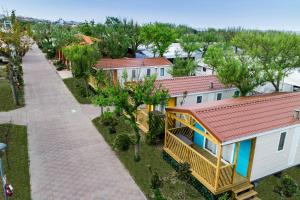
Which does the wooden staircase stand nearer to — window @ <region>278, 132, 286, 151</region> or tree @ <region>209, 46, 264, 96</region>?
window @ <region>278, 132, 286, 151</region>

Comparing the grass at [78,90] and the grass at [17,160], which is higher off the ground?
the grass at [78,90]

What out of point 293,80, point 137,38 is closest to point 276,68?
point 293,80

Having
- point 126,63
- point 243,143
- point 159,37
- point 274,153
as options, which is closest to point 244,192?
point 243,143

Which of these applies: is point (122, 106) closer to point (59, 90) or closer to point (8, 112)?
point (8, 112)

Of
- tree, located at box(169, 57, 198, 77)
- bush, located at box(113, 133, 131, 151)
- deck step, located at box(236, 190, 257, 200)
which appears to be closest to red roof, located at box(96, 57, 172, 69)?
tree, located at box(169, 57, 198, 77)

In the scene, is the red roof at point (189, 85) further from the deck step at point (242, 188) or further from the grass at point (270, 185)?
the deck step at point (242, 188)

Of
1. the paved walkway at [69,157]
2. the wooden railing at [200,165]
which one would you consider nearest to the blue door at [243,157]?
the wooden railing at [200,165]
